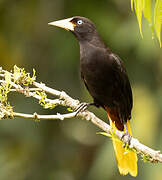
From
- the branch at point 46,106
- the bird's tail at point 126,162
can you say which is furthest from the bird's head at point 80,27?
the branch at point 46,106

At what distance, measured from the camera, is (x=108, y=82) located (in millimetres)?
3809

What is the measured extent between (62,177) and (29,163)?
64 cm

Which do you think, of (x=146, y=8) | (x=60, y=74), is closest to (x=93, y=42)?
(x=146, y=8)

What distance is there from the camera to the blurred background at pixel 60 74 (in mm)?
6305

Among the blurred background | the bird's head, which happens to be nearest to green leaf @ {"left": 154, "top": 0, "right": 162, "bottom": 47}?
the bird's head

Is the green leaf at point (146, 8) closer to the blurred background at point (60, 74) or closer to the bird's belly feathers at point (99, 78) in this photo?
the bird's belly feathers at point (99, 78)

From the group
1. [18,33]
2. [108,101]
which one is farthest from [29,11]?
[108,101]

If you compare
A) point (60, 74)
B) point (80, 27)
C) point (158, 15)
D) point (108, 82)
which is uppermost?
point (158, 15)

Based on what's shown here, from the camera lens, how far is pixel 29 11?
7.43 meters

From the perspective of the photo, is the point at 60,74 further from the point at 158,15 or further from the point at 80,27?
the point at 158,15

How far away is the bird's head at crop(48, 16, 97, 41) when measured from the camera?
4.05m

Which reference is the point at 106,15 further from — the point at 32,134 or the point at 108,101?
the point at 108,101

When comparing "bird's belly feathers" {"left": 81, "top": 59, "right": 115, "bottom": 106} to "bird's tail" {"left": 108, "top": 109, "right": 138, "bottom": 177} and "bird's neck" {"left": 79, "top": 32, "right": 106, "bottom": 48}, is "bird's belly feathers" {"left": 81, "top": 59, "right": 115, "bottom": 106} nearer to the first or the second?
"bird's neck" {"left": 79, "top": 32, "right": 106, "bottom": 48}

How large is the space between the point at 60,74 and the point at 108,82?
3.67 meters
